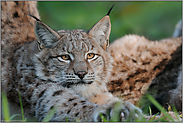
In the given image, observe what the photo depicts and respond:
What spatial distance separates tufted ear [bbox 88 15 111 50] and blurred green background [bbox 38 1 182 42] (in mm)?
5260

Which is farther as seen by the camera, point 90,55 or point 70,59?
point 90,55

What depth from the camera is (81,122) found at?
3.19 m

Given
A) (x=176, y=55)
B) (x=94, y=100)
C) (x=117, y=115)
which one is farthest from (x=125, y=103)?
(x=176, y=55)

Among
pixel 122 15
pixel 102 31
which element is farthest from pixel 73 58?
pixel 122 15

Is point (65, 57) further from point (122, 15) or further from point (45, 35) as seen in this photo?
point (122, 15)

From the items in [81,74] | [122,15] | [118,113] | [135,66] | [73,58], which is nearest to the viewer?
[118,113]

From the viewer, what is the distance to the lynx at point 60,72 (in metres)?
Answer: 3.64

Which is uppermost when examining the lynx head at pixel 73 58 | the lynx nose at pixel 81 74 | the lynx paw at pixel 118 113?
the lynx head at pixel 73 58

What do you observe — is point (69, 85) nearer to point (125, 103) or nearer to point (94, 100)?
point (94, 100)

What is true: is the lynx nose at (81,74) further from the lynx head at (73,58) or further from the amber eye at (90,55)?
the amber eye at (90,55)

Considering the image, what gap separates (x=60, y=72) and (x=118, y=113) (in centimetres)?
110

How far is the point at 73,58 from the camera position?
3.80 meters

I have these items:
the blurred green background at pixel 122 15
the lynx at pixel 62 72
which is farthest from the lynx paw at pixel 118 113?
the blurred green background at pixel 122 15

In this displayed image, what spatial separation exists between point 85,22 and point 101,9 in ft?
4.32
